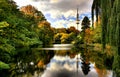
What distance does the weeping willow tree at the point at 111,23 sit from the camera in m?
9.32

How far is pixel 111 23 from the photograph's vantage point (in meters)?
9.78

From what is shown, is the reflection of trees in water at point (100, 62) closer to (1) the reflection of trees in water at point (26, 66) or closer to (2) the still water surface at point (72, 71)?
(2) the still water surface at point (72, 71)

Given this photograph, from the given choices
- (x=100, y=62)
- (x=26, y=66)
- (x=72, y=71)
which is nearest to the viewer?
(x=72, y=71)

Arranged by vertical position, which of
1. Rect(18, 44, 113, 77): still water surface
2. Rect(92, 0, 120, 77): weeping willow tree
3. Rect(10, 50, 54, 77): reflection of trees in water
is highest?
Rect(92, 0, 120, 77): weeping willow tree

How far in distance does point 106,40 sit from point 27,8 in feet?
238

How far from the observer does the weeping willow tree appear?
9320 millimetres

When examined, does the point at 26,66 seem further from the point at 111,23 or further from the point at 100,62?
the point at 111,23

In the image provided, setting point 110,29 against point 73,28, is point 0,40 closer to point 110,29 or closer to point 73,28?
point 110,29

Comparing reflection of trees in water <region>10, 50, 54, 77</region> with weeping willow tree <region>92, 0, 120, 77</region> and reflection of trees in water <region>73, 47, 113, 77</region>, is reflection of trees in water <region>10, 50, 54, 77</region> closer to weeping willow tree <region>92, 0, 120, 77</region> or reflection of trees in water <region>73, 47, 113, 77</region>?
reflection of trees in water <region>73, 47, 113, 77</region>

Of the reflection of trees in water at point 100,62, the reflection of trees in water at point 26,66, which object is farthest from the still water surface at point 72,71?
the reflection of trees in water at point 26,66

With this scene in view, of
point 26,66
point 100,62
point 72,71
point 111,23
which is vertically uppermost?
point 111,23

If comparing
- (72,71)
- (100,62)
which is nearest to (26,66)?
(72,71)

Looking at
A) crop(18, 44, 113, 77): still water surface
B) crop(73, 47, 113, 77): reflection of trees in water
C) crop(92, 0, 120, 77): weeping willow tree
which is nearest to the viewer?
crop(92, 0, 120, 77): weeping willow tree

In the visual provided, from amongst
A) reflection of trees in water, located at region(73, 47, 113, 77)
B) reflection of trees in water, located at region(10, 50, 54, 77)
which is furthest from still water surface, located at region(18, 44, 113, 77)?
reflection of trees in water, located at region(10, 50, 54, 77)
